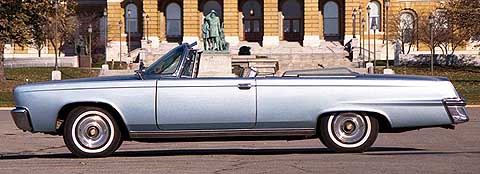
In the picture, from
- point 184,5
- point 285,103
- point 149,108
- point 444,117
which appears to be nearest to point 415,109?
point 444,117

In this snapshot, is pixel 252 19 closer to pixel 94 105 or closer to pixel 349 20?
pixel 349 20

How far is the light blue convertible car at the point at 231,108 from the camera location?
514 inches

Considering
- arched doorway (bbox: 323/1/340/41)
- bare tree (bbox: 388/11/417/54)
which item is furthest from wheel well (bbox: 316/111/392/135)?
arched doorway (bbox: 323/1/340/41)

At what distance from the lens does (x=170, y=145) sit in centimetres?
1648

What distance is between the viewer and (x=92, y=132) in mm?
13289

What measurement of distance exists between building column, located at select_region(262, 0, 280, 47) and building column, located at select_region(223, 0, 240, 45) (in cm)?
235

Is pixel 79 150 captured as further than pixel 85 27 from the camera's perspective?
No

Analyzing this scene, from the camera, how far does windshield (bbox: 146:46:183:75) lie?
44.2 ft

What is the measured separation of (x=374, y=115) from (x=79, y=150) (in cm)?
382

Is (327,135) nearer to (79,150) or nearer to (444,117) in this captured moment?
(444,117)

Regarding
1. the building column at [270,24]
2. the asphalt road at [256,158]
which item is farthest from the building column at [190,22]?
the asphalt road at [256,158]

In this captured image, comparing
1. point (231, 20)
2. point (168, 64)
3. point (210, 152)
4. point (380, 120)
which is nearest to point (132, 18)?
point (231, 20)

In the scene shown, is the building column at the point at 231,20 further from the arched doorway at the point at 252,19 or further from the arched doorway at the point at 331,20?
the arched doorway at the point at 331,20

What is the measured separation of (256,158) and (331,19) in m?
72.7
